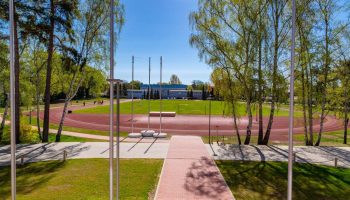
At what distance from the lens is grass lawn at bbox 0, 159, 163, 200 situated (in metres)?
9.89

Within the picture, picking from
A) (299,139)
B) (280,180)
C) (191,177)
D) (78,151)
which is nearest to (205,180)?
(191,177)

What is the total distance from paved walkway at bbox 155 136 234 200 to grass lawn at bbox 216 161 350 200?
0.55m

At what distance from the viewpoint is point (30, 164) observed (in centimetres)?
1363

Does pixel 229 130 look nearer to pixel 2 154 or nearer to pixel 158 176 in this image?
pixel 158 176

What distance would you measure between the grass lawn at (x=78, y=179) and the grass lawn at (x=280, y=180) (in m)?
3.71

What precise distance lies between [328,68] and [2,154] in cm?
2352

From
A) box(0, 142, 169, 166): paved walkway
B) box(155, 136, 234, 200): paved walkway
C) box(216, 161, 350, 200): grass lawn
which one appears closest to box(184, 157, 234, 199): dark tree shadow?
box(155, 136, 234, 200): paved walkway

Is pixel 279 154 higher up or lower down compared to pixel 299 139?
higher up

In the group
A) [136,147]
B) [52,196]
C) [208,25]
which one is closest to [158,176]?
[52,196]

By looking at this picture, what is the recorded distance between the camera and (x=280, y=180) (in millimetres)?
12117

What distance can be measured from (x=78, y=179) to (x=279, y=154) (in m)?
12.3

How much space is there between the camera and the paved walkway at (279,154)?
15.7 metres

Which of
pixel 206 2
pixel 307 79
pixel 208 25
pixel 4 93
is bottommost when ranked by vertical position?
pixel 4 93

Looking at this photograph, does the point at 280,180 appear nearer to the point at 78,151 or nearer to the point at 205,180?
the point at 205,180
